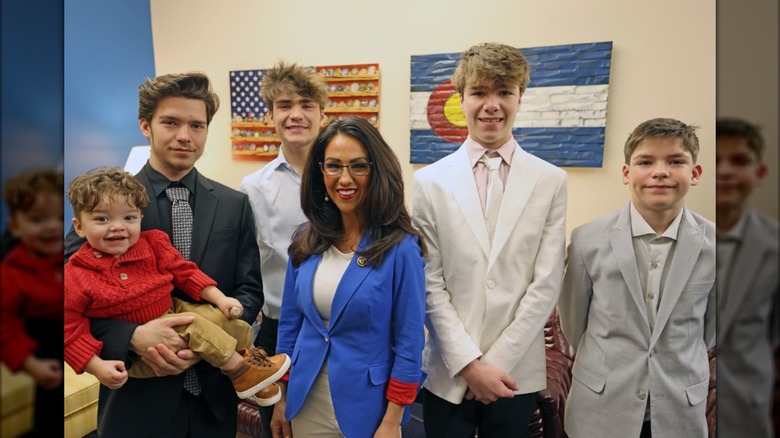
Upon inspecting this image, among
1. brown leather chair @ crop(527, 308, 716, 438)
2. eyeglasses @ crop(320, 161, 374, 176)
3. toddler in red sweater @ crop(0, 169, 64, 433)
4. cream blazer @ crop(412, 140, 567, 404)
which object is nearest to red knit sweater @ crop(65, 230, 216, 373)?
eyeglasses @ crop(320, 161, 374, 176)

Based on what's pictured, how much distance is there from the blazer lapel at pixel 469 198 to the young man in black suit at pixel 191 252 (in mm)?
693

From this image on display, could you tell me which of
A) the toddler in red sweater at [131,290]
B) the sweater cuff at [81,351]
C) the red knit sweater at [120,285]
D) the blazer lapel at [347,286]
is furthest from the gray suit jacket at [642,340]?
the sweater cuff at [81,351]

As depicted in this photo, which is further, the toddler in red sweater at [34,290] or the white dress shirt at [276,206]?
the white dress shirt at [276,206]

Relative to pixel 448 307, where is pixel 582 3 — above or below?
above

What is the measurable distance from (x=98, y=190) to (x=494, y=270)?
1.15 m

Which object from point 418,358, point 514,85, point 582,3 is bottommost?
point 418,358

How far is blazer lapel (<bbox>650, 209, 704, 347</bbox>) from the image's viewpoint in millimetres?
1529

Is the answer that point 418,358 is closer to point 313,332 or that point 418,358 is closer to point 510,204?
point 313,332

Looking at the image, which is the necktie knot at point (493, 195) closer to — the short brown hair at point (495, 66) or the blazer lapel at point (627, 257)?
the short brown hair at point (495, 66)

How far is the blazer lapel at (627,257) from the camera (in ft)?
5.07

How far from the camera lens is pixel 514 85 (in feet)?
5.30

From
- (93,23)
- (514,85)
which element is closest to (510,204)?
(514,85)

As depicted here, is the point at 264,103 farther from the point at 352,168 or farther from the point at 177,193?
the point at 352,168

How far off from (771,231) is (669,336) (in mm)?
1520
